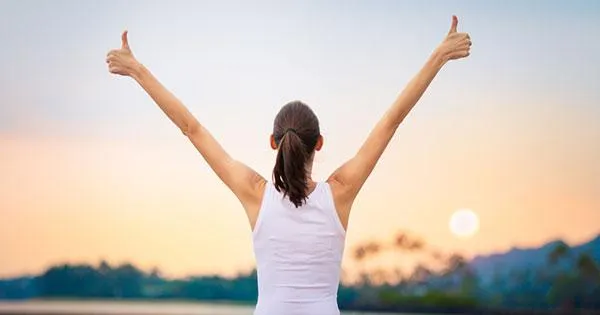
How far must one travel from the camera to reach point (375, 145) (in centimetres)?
314

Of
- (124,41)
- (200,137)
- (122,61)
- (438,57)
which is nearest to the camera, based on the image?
(200,137)

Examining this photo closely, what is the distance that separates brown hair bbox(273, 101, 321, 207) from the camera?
2965 mm

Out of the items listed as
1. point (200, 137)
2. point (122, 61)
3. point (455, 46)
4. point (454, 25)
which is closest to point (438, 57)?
point (455, 46)

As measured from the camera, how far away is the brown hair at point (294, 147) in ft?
9.73

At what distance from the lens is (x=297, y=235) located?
2.95 m

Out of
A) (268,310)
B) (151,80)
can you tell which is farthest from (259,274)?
(151,80)

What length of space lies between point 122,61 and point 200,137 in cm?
55

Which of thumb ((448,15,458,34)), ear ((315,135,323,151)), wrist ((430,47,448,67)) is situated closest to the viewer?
ear ((315,135,323,151))

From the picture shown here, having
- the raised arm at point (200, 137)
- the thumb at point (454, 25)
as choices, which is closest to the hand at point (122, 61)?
the raised arm at point (200, 137)

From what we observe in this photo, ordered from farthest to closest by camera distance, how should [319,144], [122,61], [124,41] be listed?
[124,41] < [122,61] < [319,144]

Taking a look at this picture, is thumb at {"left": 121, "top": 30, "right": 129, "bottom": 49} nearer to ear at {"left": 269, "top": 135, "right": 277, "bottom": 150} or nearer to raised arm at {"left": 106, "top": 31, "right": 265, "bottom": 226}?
raised arm at {"left": 106, "top": 31, "right": 265, "bottom": 226}

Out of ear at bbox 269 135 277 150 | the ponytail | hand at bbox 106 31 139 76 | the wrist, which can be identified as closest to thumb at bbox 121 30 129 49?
hand at bbox 106 31 139 76

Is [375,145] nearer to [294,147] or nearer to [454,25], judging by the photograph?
[294,147]

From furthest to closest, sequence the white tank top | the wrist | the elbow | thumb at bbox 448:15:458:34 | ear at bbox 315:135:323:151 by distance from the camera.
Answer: thumb at bbox 448:15:458:34 → the wrist → the elbow → ear at bbox 315:135:323:151 → the white tank top
